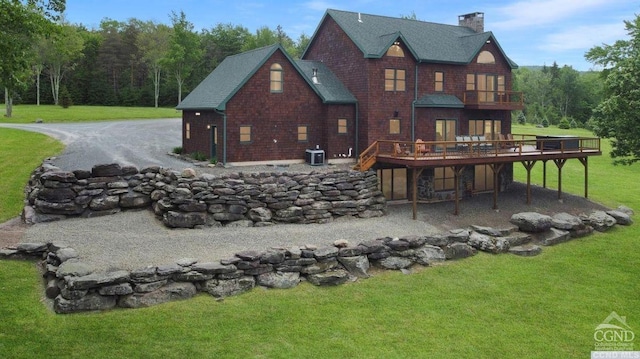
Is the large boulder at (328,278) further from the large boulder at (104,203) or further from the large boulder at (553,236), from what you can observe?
the large boulder at (553,236)

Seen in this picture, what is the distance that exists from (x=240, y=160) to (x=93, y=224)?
875 cm

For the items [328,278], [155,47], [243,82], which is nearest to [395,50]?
[243,82]

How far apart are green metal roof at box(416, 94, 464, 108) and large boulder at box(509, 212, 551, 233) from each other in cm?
868

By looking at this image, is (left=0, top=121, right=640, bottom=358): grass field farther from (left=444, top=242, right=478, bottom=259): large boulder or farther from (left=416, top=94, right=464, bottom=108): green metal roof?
(left=416, top=94, right=464, bottom=108): green metal roof

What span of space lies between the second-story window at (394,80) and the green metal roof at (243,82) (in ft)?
6.89

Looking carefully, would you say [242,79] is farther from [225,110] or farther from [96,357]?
[96,357]

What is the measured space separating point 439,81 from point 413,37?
3419 millimetres

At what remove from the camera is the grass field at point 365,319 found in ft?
47.9

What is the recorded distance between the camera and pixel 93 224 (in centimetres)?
2217

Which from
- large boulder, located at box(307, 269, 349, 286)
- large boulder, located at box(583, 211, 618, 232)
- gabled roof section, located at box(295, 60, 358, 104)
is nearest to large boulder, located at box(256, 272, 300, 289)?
large boulder, located at box(307, 269, 349, 286)

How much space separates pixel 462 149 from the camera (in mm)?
29078

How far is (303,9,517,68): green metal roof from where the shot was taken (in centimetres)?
3178

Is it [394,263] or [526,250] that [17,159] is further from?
[526,250]

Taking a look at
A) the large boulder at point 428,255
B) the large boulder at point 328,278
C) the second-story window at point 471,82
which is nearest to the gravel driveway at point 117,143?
the large boulder at point 328,278
